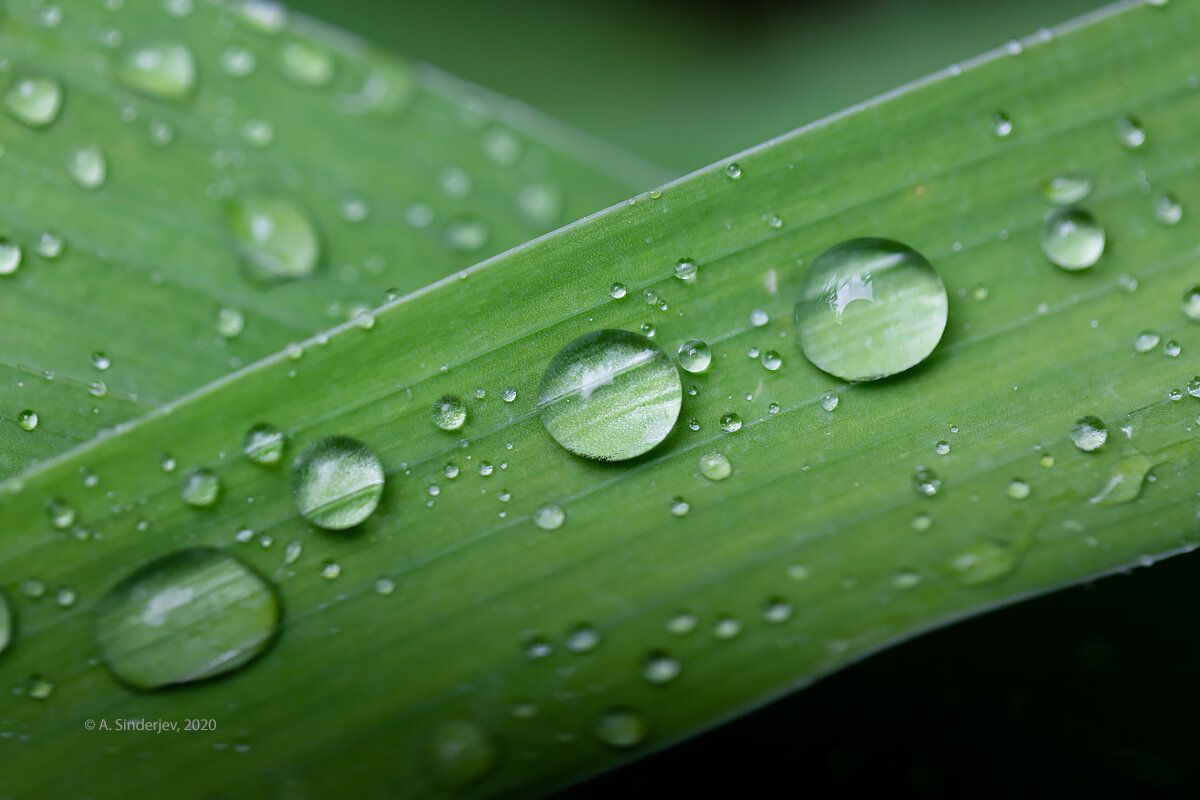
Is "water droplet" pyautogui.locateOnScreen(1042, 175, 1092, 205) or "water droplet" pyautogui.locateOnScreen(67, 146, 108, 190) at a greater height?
"water droplet" pyautogui.locateOnScreen(67, 146, 108, 190)

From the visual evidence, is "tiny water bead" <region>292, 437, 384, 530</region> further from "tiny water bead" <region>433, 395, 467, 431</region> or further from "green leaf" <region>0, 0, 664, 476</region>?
"green leaf" <region>0, 0, 664, 476</region>

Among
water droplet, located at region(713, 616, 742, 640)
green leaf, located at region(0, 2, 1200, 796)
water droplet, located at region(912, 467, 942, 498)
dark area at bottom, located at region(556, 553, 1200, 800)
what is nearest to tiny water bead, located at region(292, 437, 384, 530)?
green leaf, located at region(0, 2, 1200, 796)

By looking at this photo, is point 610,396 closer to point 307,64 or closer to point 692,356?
point 692,356

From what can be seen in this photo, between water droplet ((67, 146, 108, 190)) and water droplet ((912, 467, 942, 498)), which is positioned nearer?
water droplet ((912, 467, 942, 498))

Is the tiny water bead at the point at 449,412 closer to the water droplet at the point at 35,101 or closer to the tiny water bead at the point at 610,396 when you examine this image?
the tiny water bead at the point at 610,396

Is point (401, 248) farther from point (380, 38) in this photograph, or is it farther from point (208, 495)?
point (380, 38)

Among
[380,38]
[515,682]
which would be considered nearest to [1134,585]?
[515,682]

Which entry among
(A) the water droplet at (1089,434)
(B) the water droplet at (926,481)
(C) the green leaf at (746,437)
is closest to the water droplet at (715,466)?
(C) the green leaf at (746,437)
